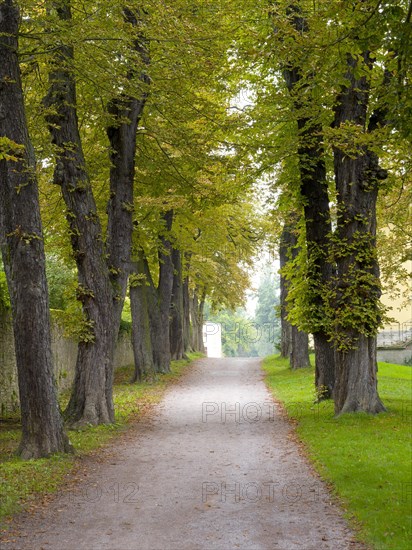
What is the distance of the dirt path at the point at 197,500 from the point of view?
7270 millimetres

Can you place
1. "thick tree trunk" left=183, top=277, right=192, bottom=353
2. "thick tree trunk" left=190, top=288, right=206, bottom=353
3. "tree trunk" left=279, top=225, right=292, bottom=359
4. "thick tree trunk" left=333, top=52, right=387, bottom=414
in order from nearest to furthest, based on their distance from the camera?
"thick tree trunk" left=333, top=52, right=387, bottom=414 → "tree trunk" left=279, top=225, right=292, bottom=359 → "thick tree trunk" left=183, top=277, right=192, bottom=353 → "thick tree trunk" left=190, top=288, right=206, bottom=353

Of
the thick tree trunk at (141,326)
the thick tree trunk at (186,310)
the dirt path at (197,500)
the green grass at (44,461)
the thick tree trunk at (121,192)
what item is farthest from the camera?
the thick tree trunk at (186,310)

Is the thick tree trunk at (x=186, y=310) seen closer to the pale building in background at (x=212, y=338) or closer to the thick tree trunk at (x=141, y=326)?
the thick tree trunk at (x=141, y=326)

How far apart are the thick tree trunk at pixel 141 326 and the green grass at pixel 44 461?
15.4ft

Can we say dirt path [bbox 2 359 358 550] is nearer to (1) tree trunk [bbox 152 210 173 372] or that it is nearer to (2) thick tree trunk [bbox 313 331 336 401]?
(2) thick tree trunk [bbox 313 331 336 401]

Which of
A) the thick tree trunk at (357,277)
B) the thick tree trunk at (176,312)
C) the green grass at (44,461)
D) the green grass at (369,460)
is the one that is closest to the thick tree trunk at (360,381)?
the thick tree trunk at (357,277)

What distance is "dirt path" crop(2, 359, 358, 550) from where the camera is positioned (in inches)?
286

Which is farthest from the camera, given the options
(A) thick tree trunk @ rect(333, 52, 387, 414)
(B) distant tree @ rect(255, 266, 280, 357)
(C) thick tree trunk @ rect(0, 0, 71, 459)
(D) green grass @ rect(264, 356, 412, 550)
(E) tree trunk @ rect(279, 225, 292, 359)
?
(B) distant tree @ rect(255, 266, 280, 357)

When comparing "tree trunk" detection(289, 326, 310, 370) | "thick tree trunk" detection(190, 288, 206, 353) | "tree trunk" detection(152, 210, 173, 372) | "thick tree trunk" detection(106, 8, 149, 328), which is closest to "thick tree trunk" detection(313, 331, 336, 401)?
"thick tree trunk" detection(106, 8, 149, 328)

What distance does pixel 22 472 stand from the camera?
1016 cm

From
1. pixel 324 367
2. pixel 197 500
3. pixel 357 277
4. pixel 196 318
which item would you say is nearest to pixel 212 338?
pixel 196 318

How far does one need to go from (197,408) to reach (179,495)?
9.88 m

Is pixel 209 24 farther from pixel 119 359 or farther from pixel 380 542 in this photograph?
pixel 119 359

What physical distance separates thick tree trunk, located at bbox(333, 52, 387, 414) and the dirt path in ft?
5.92
